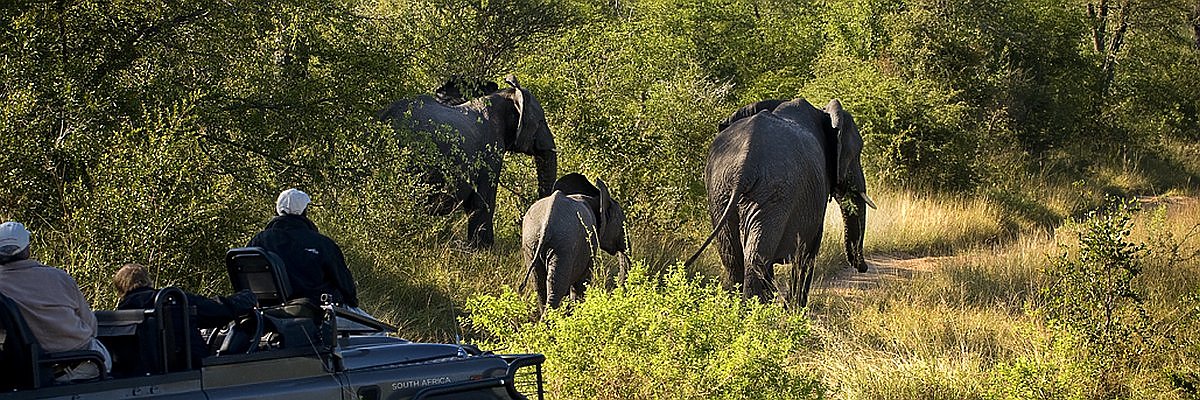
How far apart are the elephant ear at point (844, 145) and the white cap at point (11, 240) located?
9.65 m

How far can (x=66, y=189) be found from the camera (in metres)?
9.45

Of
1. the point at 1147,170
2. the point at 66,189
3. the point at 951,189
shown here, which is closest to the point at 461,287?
the point at 66,189

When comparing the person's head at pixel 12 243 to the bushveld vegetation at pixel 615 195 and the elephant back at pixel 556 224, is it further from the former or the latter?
the elephant back at pixel 556 224

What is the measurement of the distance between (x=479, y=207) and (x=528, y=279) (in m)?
3.95

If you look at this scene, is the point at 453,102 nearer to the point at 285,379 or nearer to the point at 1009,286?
the point at 1009,286

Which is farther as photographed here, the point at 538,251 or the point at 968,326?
the point at 538,251

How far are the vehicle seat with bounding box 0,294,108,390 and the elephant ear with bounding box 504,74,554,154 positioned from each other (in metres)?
12.1

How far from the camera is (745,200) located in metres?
12.4

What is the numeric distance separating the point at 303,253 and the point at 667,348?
2.11 m

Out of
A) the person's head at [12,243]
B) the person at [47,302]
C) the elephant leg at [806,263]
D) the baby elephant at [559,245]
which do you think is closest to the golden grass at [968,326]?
the elephant leg at [806,263]

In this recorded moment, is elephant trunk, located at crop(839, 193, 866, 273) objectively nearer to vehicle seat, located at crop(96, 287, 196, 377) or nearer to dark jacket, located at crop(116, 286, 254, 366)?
dark jacket, located at crop(116, 286, 254, 366)

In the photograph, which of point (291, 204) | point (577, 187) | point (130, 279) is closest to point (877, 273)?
point (577, 187)

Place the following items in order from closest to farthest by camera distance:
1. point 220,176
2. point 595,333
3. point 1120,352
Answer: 1. point 595,333
2. point 1120,352
3. point 220,176

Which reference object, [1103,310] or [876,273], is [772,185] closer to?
[1103,310]
